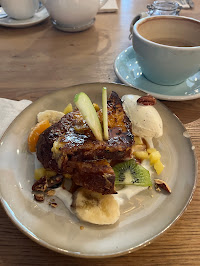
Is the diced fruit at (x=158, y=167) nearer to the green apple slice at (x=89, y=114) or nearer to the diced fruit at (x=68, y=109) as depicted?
the green apple slice at (x=89, y=114)

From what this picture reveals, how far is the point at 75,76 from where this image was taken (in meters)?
1.55

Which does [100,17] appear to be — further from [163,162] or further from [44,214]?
[44,214]

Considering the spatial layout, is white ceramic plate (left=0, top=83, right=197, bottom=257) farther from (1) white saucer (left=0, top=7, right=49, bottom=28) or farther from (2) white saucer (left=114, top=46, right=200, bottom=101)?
(1) white saucer (left=0, top=7, right=49, bottom=28)

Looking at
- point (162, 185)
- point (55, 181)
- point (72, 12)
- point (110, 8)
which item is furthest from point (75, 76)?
point (110, 8)

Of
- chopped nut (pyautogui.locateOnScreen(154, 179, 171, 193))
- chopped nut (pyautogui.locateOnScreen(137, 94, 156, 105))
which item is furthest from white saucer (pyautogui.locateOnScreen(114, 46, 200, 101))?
chopped nut (pyautogui.locateOnScreen(154, 179, 171, 193))

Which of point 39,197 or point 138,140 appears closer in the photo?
point 39,197

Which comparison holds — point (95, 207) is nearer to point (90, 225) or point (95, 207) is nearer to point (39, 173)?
point (90, 225)

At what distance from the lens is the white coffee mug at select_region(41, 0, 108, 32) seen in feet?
5.79

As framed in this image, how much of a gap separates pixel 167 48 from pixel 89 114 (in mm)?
545

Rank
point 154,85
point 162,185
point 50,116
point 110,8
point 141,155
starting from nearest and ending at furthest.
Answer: point 162,185 < point 141,155 < point 50,116 < point 154,85 < point 110,8

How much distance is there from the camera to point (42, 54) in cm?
175

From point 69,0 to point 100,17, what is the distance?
53cm

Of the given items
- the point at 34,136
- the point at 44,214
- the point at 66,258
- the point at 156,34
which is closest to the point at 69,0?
the point at 156,34

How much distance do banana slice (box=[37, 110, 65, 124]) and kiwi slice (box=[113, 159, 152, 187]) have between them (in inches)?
14.6
